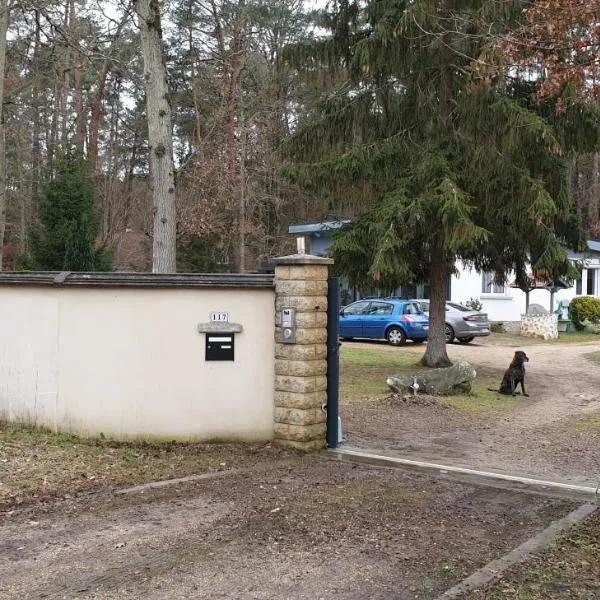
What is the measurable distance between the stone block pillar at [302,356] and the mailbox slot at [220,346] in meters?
0.48

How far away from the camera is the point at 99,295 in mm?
7953

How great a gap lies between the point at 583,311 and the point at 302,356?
82.9ft

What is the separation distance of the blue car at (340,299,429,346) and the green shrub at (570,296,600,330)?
9.87 metres

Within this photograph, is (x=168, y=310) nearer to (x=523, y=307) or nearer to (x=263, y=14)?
(x=263, y=14)

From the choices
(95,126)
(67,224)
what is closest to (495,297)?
(67,224)

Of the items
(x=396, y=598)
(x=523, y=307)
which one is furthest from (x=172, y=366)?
(x=523, y=307)

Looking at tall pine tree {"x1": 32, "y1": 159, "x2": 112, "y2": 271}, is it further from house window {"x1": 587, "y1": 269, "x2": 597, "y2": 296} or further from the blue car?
house window {"x1": 587, "y1": 269, "x2": 597, "y2": 296}

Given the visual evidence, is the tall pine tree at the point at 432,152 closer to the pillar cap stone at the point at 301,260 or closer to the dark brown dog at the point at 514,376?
the dark brown dog at the point at 514,376

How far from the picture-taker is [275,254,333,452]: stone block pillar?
7555 mm

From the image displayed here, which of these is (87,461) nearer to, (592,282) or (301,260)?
(301,260)

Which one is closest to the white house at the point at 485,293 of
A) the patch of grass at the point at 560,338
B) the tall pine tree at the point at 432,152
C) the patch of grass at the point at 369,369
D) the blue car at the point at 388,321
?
the patch of grass at the point at 560,338

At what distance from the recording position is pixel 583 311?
30.1m

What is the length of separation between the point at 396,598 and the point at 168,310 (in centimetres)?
445

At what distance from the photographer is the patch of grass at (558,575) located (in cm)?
412
